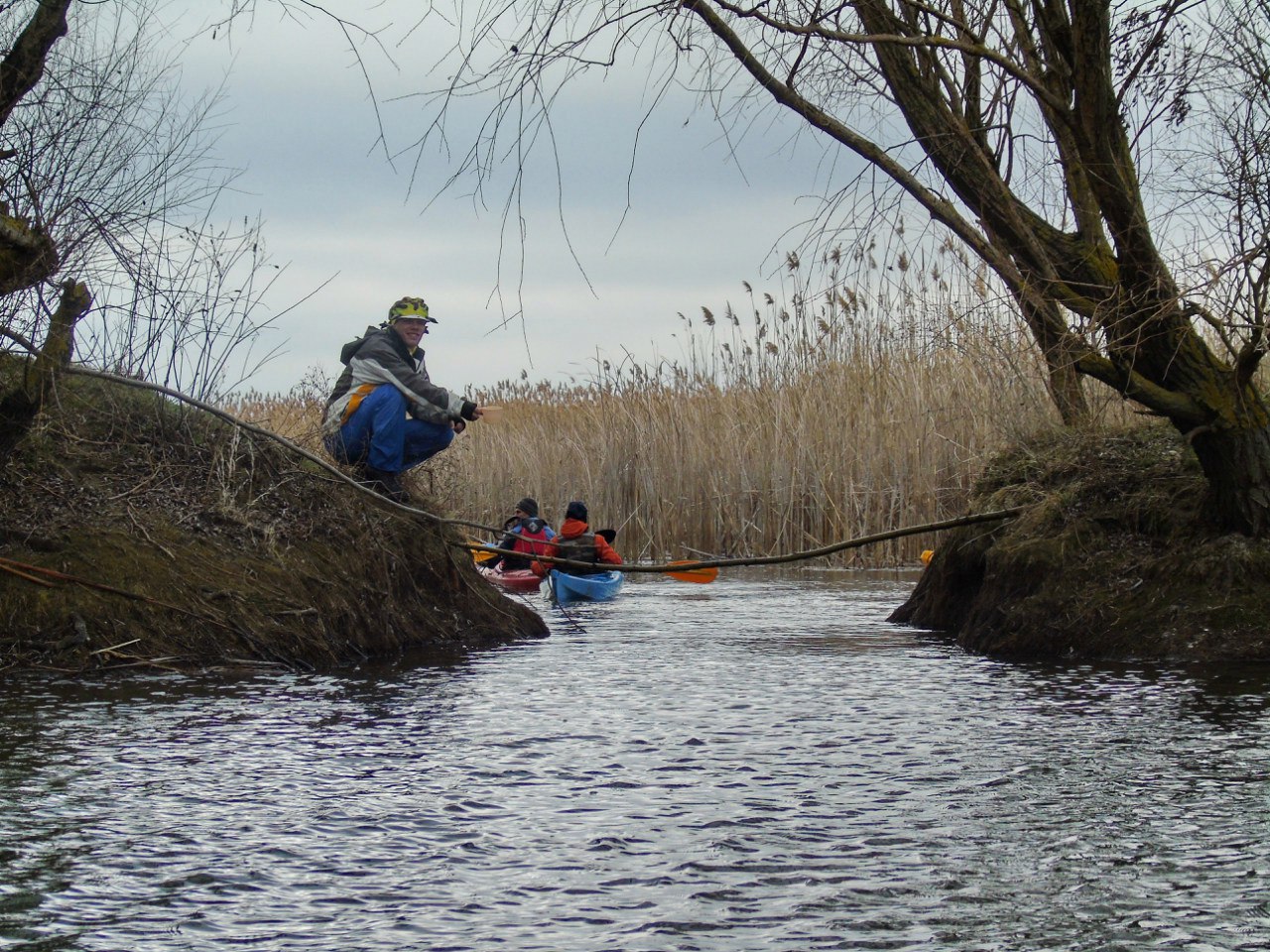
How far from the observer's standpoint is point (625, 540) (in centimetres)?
1669

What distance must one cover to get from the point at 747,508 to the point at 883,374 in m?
1.97

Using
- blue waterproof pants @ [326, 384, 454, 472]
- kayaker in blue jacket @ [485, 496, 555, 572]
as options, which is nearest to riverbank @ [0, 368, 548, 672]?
blue waterproof pants @ [326, 384, 454, 472]

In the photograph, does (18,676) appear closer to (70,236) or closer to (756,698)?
(70,236)

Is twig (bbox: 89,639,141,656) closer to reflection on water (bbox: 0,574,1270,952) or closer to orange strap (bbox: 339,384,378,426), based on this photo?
reflection on water (bbox: 0,574,1270,952)

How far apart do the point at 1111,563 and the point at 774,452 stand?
7.90m

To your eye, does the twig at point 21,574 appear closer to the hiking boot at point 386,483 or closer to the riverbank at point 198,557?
the riverbank at point 198,557

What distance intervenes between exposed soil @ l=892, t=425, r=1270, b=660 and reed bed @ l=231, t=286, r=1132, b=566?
16.3ft

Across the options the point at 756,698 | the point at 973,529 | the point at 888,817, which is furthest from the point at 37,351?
the point at 973,529

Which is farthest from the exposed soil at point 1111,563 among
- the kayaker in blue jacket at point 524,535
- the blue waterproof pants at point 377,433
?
the kayaker in blue jacket at point 524,535

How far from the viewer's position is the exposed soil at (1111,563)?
23.5 feet

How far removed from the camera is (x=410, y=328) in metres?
9.49

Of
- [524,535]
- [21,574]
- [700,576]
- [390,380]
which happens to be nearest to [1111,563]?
[390,380]

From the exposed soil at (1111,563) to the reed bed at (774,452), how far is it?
497 centimetres

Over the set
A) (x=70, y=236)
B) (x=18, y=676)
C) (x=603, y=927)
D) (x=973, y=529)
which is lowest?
(x=603, y=927)
